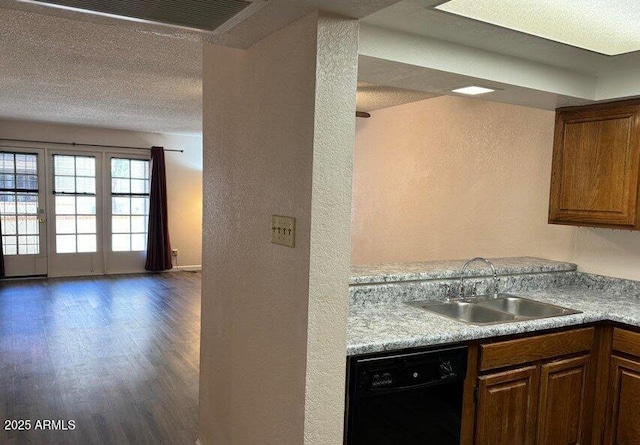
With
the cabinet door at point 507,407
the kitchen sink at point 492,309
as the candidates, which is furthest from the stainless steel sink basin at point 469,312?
the cabinet door at point 507,407

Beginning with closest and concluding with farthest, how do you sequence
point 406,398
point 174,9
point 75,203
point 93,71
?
point 174,9
point 406,398
point 93,71
point 75,203

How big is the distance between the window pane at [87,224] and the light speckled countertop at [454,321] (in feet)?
22.2

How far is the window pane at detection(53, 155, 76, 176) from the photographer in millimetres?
7574

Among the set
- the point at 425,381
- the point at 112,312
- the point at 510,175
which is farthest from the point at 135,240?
the point at 425,381

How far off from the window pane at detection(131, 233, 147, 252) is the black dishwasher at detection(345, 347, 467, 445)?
7.27 m

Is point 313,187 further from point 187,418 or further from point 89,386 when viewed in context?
point 89,386

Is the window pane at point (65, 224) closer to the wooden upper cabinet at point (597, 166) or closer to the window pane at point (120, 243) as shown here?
the window pane at point (120, 243)

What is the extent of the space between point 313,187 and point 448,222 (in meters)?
2.87

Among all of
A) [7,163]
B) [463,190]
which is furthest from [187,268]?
[463,190]

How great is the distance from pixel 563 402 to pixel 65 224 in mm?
7530

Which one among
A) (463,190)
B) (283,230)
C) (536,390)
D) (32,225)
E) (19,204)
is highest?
(463,190)

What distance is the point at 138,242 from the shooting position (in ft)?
27.2

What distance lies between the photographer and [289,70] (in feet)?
5.50

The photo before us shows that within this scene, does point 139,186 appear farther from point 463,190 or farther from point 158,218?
point 463,190
